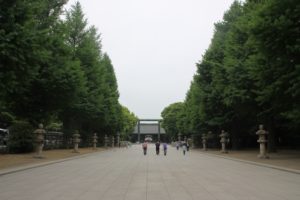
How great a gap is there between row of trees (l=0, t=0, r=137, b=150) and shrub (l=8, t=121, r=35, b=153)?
664mm

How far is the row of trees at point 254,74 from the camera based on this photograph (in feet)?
82.8

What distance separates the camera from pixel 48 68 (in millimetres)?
34469

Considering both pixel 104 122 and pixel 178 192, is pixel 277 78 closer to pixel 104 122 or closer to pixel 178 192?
pixel 178 192

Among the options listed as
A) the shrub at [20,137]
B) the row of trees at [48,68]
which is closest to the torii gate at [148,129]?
the row of trees at [48,68]

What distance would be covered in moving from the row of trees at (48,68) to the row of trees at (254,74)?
12.3 metres

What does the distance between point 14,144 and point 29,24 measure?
18542 millimetres

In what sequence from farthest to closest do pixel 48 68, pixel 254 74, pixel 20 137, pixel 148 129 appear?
pixel 148 129
pixel 20 137
pixel 48 68
pixel 254 74

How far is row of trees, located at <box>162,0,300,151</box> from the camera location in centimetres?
2525

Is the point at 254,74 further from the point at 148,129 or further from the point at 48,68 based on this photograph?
the point at 148,129

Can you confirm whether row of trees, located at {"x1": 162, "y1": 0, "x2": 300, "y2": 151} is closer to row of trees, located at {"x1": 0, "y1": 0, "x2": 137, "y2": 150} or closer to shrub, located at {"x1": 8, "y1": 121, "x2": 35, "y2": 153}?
row of trees, located at {"x1": 0, "y1": 0, "x2": 137, "y2": 150}

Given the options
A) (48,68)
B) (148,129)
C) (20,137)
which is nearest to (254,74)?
(48,68)

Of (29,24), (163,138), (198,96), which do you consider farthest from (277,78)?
(163,138)

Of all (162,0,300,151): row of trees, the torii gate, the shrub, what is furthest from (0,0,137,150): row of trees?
the torii gate

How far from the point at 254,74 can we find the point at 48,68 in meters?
15.0
